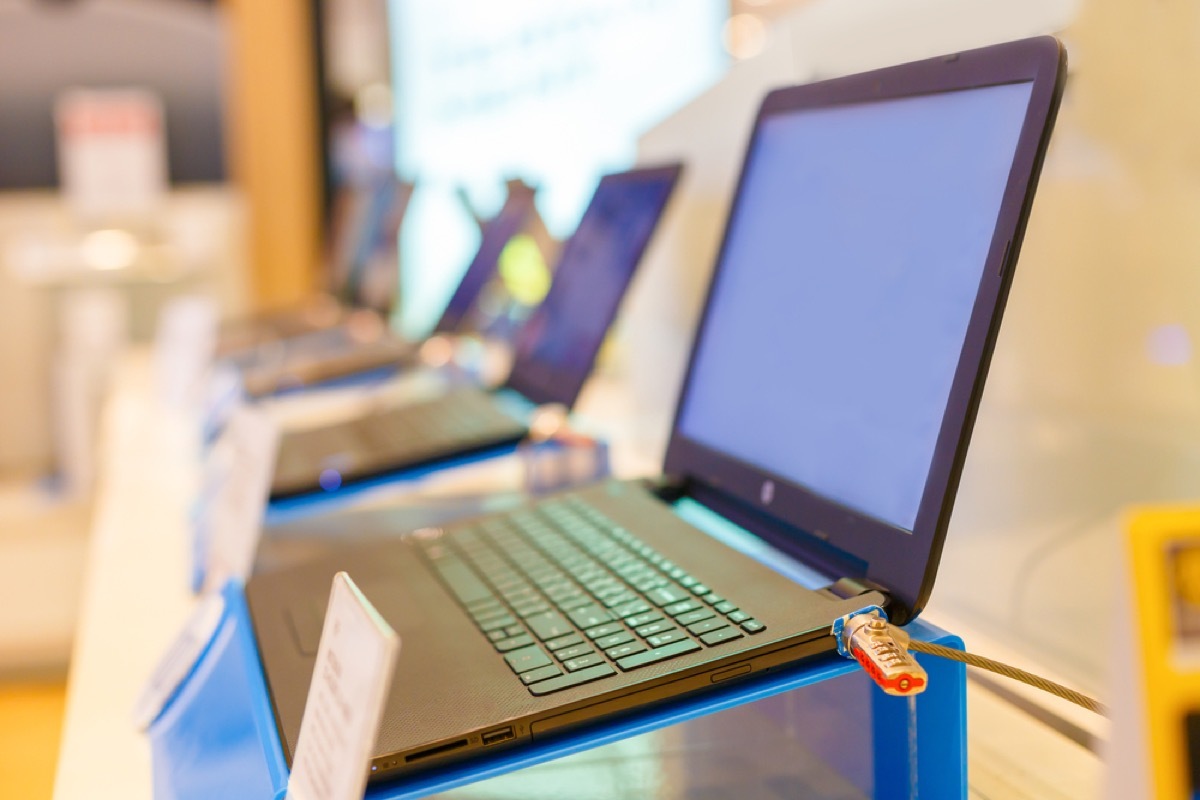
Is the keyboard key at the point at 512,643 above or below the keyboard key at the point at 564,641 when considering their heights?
below

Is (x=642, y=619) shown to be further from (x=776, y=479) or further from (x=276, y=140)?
(x=276, y=140)

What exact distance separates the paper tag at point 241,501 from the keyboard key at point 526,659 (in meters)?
0.34

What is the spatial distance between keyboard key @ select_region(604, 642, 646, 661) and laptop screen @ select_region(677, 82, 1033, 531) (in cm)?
14

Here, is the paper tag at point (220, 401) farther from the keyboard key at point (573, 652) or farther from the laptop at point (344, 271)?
the keyboard key at point (573, 652)

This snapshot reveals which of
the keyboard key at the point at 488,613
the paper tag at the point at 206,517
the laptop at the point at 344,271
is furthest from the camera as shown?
the laptop at the point at 344,271

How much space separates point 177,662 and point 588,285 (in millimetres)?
611

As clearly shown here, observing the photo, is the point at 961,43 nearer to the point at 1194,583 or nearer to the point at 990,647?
the point at 990,647

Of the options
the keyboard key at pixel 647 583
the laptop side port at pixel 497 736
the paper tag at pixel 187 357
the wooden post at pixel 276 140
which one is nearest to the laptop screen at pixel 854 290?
the keyboard key at pixel 647 583

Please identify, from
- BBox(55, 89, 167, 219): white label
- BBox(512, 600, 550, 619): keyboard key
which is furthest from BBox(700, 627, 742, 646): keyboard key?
BBox(55, 89, 167, 219): white label

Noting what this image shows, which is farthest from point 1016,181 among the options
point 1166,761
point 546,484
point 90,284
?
point 90,284

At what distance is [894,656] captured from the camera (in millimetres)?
446

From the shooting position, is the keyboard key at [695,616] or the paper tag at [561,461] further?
the paper tag at [561,461]

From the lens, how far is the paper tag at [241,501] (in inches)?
31.3

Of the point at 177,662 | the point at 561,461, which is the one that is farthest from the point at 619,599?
the point at 561,461
